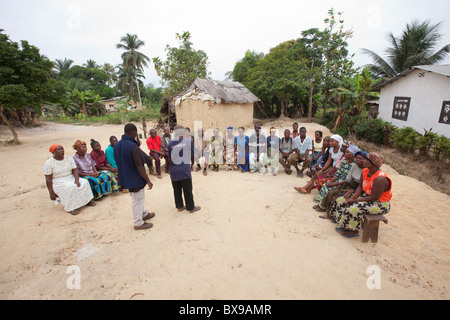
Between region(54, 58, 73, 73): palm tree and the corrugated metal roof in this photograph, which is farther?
region(54, 58, 73, 73): palm tree

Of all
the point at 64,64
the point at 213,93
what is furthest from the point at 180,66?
the point at 64,64

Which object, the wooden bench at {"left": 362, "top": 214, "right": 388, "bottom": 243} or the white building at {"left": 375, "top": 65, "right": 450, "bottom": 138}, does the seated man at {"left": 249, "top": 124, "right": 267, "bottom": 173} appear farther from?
the white building at {"left": 375, "top": 65, "right": 450, "bottom": 138}

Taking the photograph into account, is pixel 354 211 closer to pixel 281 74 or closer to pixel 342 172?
pixel 342 172

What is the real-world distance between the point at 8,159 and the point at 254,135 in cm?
933

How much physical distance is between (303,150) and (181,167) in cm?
359

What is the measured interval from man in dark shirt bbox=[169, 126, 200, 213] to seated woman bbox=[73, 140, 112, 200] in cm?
180

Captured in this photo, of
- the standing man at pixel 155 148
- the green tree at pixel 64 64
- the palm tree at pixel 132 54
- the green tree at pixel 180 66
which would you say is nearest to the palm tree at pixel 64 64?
the green tree at pixel 64 64

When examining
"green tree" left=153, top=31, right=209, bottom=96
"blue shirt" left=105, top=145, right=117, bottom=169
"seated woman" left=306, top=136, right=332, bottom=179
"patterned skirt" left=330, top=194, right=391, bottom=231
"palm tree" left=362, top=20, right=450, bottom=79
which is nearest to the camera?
"patterned skirt" left=330, top=194, right=391, bottom=231

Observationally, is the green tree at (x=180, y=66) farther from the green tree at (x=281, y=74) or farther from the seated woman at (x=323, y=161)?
the seated woman at (x=323, y=161)

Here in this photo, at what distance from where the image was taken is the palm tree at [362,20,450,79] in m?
14.8

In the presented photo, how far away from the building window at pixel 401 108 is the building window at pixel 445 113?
1.91 m

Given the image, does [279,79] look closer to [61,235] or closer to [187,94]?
[187,94]

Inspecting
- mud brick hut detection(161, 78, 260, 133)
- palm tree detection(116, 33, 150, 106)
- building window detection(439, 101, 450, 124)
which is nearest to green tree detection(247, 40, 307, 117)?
mud brick hut detection(161, 78, 260, 133)
